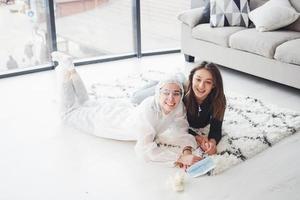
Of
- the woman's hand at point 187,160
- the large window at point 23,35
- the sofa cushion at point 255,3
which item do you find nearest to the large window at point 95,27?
the large window at point 23,35

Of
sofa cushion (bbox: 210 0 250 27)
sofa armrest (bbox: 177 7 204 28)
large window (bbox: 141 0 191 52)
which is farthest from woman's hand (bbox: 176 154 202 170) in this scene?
large window (bbox: 141 0 191 52)

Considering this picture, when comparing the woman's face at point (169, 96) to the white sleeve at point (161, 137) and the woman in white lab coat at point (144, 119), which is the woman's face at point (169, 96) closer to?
the woman in white lab coat at point (144, 119)

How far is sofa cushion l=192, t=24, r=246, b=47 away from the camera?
13.1 ft

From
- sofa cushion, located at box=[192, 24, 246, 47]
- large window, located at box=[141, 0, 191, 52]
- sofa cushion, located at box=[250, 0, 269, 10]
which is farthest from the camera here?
large window, located at box=[141, 0, 191, 52]

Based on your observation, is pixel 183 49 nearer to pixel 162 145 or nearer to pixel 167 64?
pixel 167 64

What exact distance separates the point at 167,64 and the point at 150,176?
236 centimetres

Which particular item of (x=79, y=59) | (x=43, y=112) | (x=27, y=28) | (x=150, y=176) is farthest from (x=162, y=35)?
(x=150, y=176)

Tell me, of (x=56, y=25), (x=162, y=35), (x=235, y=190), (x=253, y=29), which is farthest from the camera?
(x=162, y=35)

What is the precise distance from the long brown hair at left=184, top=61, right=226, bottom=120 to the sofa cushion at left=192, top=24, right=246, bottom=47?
153cm

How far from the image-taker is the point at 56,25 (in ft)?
14.5

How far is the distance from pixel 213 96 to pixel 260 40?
135 cm

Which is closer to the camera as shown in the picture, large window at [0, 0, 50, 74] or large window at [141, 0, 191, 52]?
large window at [0, 0, 50, 74]

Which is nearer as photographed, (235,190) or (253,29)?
(235,190)

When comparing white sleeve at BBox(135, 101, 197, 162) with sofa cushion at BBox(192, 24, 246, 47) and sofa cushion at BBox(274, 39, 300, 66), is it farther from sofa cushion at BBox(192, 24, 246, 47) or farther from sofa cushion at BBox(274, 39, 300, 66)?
sofa cushion at BBox(192, 24, 246, 47)
